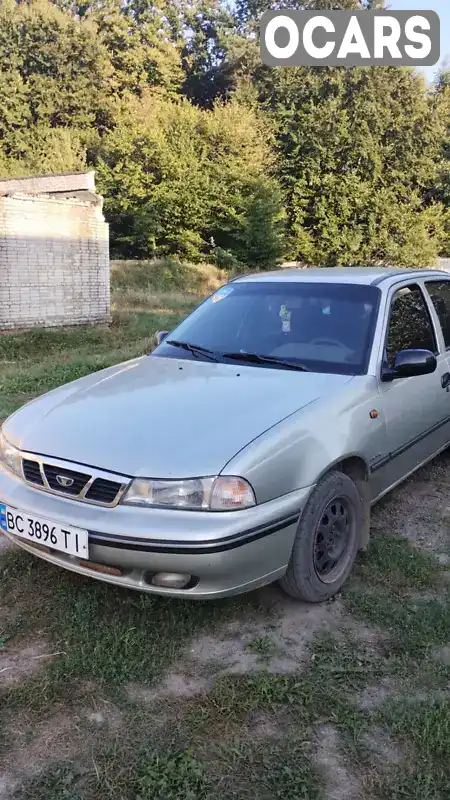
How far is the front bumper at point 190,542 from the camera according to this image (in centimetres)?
230

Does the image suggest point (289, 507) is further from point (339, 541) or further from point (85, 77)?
point (85, 77)

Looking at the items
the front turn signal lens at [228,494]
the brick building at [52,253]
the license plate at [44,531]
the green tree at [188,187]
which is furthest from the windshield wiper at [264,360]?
the green tree at [188,187]

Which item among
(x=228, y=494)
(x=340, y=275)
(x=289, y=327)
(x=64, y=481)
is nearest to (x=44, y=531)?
(x=64, y=481)

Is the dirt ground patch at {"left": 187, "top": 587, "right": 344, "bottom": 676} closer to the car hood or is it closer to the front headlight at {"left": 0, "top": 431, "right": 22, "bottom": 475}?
the car hood

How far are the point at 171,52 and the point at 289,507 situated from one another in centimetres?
3612

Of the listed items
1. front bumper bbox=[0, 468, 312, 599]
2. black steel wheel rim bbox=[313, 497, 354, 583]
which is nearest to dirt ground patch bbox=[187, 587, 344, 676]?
black steel wheel rim bbox=[313, 497, 354, 583]

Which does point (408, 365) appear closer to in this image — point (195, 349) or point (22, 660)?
point (195, 349)

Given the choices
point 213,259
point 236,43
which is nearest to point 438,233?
point 213,259

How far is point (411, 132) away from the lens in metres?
29.5
